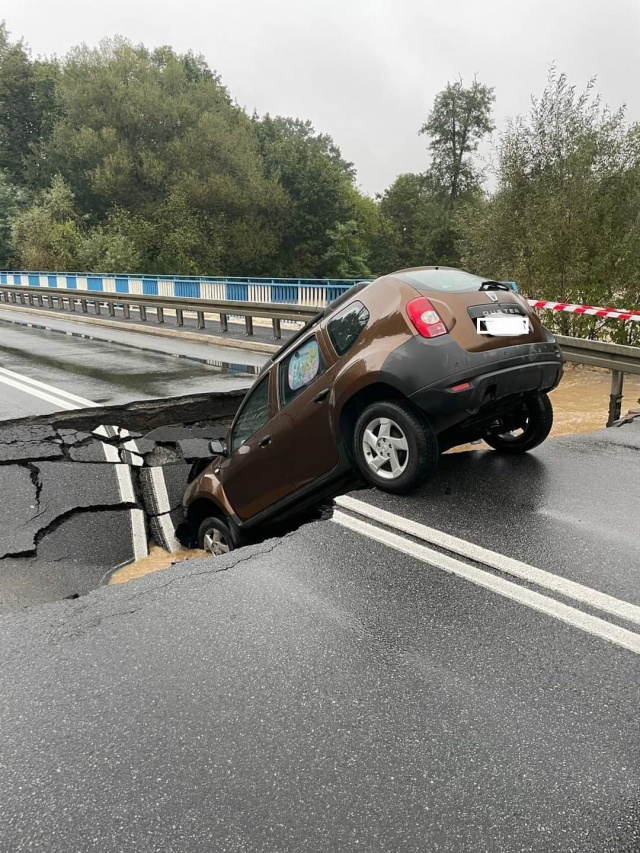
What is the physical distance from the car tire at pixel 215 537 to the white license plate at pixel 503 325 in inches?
107

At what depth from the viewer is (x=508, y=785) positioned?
6.95 feet

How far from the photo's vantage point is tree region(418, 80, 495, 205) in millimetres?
59281

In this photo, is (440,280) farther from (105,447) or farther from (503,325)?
(105,447)

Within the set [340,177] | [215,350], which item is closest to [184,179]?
[340,177]

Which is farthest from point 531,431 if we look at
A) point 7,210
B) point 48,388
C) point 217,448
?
point 7,210

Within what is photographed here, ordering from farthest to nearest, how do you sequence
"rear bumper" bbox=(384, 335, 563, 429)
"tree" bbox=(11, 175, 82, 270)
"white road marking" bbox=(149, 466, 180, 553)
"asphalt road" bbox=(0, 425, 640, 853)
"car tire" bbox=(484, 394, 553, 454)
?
1. "tree" bbox=(11, 175, 82, 270)
2. "white road marking" bbox=(149, 466, 180, 553)
3. "car tire" bbox=(484, 394, 553, 454)
4. "rear bumper" bbox=(384, 335, 563, 429)
5. "asphalt road" bbox=(0, 425, 640, 853)

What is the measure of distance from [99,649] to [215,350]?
12525 millimetres

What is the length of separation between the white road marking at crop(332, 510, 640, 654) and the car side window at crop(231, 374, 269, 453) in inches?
55.4

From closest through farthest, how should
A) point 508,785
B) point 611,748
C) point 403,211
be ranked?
point 508,785, point 611,748, point 403,211

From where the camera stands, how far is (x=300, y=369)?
4969 millimetres

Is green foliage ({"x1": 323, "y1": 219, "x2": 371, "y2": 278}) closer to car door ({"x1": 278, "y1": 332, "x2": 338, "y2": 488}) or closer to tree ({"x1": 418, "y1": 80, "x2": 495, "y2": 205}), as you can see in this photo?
tree ({"x1": 418, "y1": 80, "x2": 495, "y2": 205})

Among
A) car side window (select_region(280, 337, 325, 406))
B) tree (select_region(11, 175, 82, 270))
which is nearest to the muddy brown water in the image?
car side window (select_region(280, 337, 325, 406))

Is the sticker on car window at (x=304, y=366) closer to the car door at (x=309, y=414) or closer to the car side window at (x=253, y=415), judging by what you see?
the car door at (x=309, y=414)

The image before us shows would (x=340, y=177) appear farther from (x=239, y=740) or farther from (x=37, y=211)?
(x=239, y=740)
